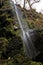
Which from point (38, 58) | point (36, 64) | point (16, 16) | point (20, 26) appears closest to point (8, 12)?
point (16, 16)

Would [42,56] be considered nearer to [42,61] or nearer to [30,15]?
[42,61]

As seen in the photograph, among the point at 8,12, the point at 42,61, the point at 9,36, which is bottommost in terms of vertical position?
the point at 42,61

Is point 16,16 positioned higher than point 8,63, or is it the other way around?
point 16,16

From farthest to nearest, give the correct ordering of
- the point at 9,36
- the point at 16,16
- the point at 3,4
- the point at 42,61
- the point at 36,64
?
the point at 3,4 → the point at 16,16 → the point at 9,36 → the point at 42,61 → the point at 36,64

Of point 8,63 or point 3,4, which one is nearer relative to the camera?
point 8,63

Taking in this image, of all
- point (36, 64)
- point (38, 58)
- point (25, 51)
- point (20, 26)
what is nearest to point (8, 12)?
point (20, 26)

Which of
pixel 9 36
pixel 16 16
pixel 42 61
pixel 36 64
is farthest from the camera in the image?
pixel 16 16

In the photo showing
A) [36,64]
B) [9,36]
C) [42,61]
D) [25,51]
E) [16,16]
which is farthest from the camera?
[16,16]

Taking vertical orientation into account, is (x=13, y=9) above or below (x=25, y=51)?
above

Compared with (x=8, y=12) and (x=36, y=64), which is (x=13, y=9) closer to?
(x=8, y=12)
